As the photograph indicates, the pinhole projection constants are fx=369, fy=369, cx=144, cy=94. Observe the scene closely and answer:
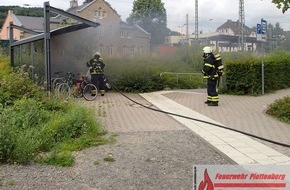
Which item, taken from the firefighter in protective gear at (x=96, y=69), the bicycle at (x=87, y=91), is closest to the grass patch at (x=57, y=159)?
the bicycle at (x=87, y=91)

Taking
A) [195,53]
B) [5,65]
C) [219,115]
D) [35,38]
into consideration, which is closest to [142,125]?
[219,115]

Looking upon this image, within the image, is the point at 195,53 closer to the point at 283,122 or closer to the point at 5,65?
the point at 5,65

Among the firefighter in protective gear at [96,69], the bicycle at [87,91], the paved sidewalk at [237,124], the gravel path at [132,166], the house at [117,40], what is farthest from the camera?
the house at [117,40]

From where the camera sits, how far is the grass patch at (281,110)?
9.34 metres

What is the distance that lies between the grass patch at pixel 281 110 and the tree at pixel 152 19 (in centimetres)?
1417

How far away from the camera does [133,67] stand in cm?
1711

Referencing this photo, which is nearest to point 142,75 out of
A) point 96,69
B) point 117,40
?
point 96,69

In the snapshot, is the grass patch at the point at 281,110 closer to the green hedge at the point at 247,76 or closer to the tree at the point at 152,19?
the green hedge at the point at 247,76

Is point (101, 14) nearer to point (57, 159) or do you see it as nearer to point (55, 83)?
point (55, 83)

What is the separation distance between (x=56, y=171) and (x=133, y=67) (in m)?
12.5

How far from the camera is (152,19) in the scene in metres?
37.9

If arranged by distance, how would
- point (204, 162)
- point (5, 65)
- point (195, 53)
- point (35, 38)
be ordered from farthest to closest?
point (195, 53) → point (5, 65) → point (35, 38) → point (204, 162)

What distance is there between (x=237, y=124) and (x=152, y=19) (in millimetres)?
30525

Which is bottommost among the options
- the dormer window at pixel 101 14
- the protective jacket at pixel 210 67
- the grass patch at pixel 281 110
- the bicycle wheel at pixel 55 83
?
the grass patch at pixel 281 110
